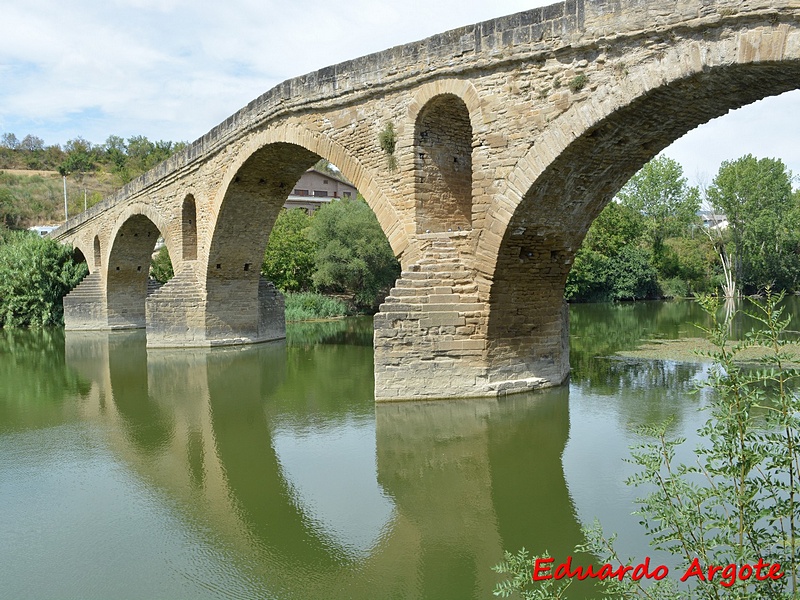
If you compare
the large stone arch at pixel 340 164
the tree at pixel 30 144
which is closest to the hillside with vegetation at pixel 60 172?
the tree at pixel 30 144

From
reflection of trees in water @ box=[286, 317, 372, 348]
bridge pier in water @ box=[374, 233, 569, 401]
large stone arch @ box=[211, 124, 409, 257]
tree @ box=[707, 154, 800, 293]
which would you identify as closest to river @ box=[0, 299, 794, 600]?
bridge pier in water @ box=[374, 233, 569, 401]

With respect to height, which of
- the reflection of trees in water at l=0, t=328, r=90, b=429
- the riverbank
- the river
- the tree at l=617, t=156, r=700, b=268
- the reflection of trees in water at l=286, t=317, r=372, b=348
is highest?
the tree at l=617, t=156, r=700, b=268

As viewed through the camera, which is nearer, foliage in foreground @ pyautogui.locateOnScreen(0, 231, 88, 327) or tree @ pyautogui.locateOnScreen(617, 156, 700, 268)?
foliage in foreground @ pyautogui.locateOnScreen(0, 231, 88, 327)

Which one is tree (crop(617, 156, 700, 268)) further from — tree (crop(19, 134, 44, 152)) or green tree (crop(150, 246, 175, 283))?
tree (crop(19, 134, 44, 152))

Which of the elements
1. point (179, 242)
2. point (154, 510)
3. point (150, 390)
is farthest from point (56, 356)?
point (154, 510)

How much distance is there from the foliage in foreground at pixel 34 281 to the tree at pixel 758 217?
28.1 metres

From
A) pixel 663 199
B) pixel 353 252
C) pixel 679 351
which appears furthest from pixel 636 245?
pixel 679 351

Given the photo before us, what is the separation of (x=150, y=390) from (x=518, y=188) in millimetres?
6714

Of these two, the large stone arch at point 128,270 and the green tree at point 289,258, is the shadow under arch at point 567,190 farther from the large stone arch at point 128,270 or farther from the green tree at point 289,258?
the green tree at point 289,258

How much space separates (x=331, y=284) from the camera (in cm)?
2655

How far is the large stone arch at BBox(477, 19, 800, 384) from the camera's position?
6.11 m

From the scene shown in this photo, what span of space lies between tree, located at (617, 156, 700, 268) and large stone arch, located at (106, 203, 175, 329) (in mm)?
26705

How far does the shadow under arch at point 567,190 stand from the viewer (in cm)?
659

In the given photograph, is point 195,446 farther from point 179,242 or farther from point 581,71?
point 179,242
